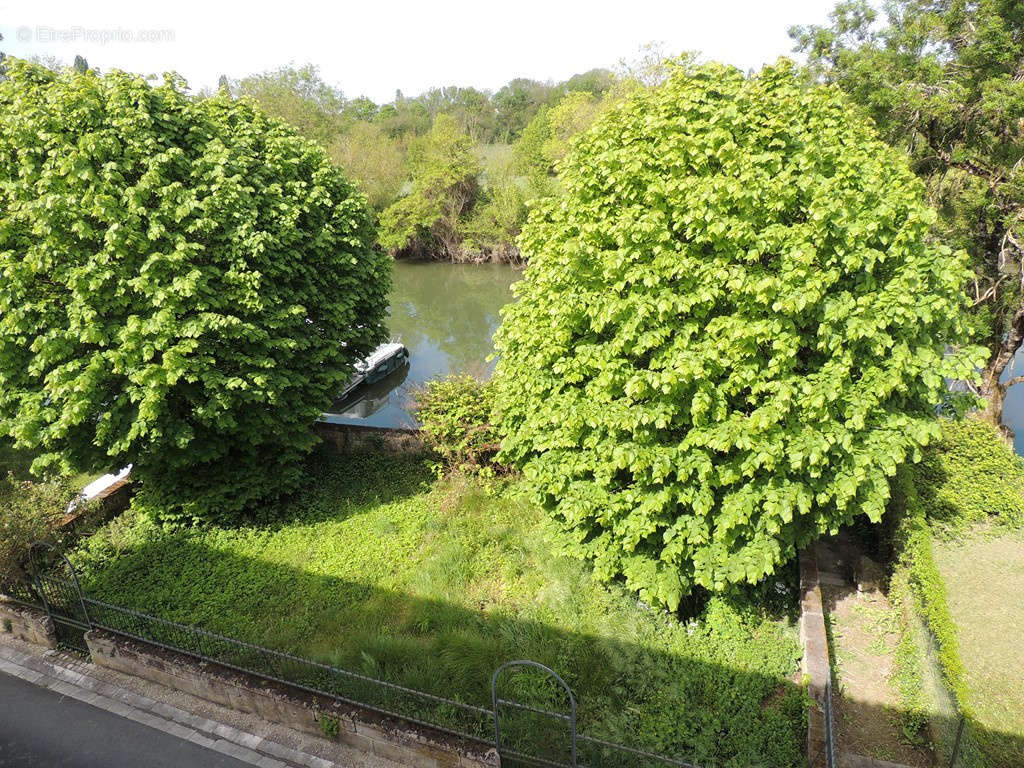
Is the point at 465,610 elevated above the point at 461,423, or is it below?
below

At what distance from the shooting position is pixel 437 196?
3947 cm

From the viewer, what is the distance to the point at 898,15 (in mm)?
13359

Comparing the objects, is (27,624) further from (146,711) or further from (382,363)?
(382,363)

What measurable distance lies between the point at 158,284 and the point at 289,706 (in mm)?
6788

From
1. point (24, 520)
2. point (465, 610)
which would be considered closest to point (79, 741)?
point (24, 520)

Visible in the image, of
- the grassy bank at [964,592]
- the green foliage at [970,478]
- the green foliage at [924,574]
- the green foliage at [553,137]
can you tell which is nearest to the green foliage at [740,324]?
the green foliage at [924,574]

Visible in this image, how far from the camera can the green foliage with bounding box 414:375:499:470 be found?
42.0ft

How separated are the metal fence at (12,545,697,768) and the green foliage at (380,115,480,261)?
106ft

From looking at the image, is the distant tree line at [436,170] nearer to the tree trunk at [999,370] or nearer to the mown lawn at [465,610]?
the tree trunk at [999,370]

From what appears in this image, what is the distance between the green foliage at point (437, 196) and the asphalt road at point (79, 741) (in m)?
33.5

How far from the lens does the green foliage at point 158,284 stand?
30.2 ft

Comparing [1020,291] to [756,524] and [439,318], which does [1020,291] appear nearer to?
[756,524]

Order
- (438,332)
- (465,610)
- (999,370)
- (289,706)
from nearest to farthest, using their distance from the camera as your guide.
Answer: (289,706) < (465,610) < (999,370) < (438,332)

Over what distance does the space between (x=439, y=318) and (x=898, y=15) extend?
22.6 m
